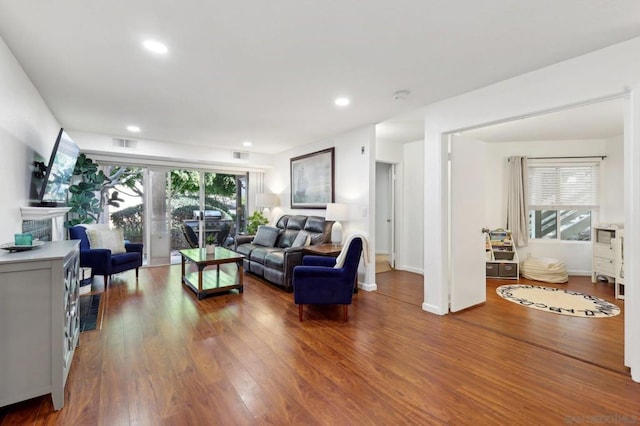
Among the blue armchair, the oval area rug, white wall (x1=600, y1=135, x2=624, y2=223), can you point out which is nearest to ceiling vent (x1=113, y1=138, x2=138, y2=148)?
the blue armchair

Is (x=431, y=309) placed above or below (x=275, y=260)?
below

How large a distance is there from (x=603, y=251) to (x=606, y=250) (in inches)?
2.5

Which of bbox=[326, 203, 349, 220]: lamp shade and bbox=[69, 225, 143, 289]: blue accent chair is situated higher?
bbox=[326, 203, 349, 220]: lamp shade

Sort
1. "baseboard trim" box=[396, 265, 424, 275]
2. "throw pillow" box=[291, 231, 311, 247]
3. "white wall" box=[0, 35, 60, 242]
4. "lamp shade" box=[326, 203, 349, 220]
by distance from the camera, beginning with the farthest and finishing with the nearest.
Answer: "baseboard trim" box=[396, 265, 424, 275] → "throw pillow" box=[291, 231, 311, 247] → "lamp shade" box=[326, 203, 349, 220] → "white wall" box=[0, 35, 60, 242]

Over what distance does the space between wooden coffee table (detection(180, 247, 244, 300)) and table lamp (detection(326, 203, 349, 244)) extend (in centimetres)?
146

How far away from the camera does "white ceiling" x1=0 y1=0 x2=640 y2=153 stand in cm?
179

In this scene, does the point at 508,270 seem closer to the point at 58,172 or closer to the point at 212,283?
the point at 212,283

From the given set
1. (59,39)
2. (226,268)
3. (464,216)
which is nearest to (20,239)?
(59,39)

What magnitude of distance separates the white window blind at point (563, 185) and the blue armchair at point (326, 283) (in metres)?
4.58

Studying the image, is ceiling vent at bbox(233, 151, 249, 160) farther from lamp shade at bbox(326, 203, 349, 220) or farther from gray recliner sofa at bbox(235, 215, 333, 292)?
lamp shade at bbox(326, 203, 349, 220)

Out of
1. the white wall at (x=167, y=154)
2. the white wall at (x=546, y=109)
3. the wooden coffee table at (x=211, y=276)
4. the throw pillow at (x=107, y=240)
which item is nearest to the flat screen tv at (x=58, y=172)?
the throw pillow at (x=107, y=240)

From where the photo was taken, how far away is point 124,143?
5156 mm

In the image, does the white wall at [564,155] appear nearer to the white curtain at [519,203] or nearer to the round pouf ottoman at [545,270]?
the white curtain at [519,203]

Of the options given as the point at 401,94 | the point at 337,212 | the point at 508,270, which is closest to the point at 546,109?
the point at 401,94
